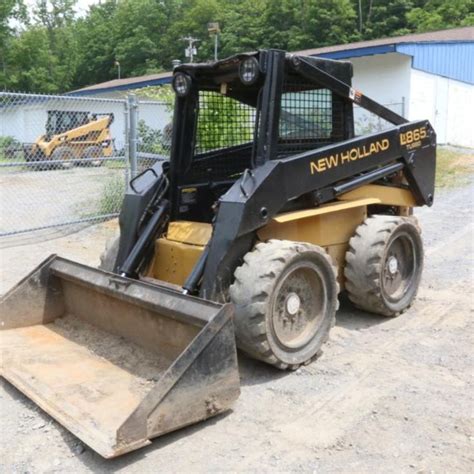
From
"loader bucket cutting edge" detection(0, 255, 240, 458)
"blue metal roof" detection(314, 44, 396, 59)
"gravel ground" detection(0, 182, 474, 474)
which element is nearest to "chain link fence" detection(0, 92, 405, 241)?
"blue metal roof" detection(314, 44, 396, 59)

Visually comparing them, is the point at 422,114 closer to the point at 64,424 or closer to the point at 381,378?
the point at 381,378

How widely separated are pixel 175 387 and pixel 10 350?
1.62 m

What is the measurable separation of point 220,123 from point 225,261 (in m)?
1.74

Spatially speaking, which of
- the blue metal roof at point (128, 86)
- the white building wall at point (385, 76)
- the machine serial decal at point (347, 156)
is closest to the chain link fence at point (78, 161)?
→ the white building wall at point (385, 76)

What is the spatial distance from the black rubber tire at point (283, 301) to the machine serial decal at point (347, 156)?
2.25 feet

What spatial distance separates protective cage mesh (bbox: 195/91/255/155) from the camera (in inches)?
206

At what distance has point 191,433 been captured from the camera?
345 centimetres

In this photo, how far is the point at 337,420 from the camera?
3600mm

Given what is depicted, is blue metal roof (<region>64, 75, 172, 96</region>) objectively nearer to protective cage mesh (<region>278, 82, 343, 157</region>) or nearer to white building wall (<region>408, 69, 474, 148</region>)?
white building wall (<region>408, 69, 474, 148</region>)

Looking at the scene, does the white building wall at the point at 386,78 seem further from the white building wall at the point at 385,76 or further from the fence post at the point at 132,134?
the fence post at the point at 132,134

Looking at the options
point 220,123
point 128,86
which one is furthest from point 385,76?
point 128,86

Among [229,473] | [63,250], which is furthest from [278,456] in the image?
[63,250]

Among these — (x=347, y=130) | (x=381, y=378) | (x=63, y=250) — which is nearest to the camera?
(x=381, y=378)

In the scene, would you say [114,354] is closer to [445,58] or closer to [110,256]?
[110,256]
